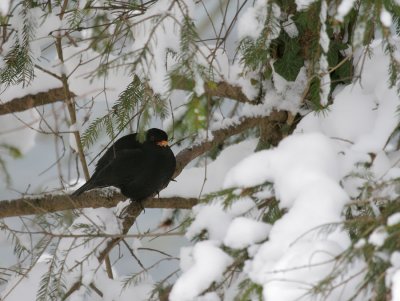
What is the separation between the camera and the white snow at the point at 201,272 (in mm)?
1584

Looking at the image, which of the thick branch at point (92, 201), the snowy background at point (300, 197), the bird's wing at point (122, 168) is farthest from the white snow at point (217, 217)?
the bird's wing at point (122, 168)

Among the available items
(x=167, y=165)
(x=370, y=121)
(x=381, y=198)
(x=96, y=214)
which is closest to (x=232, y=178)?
(x=381, y=198)

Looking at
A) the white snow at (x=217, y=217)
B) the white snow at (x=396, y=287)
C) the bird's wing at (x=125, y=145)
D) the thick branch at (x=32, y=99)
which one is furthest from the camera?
the bird's wing at (x=125, y=145)

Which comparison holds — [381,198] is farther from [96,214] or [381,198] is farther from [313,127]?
[96,214]

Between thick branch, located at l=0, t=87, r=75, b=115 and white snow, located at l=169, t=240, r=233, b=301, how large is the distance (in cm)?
150

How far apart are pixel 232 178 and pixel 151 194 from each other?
5.37 ft

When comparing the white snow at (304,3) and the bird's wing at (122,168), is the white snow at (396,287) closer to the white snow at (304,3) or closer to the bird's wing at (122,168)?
the white snow at (304,3)

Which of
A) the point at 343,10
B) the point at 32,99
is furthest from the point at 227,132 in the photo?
the point at 343,10

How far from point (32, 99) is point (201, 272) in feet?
5.27

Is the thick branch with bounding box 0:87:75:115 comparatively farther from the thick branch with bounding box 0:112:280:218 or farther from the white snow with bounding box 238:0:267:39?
the white snow with bounding box 238:0:267:39

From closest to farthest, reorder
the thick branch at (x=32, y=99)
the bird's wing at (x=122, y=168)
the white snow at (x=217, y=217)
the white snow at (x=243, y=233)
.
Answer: the white snow at (x=243, y=233)
the white snow at (x=217, y=217)
the thick branch at (x=32, y=99)
the bird's wing at (x=122, y=168)

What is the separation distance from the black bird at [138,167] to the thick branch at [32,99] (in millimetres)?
366

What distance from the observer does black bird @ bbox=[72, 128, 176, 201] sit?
3232mm

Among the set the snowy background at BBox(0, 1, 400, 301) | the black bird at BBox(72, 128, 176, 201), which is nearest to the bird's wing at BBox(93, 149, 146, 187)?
the black bird at BBox(72, 128, 176, 201)
